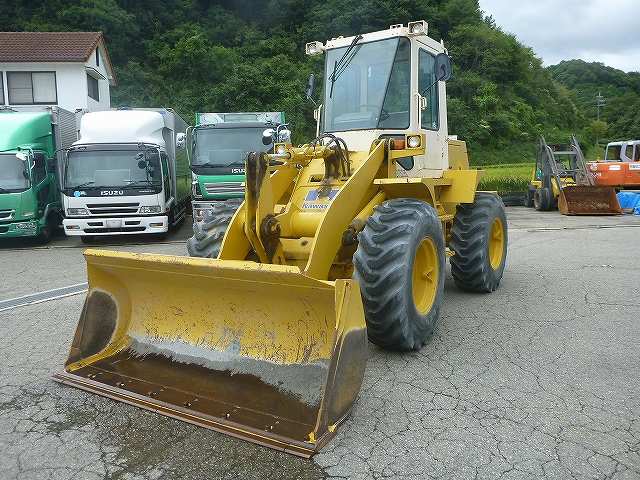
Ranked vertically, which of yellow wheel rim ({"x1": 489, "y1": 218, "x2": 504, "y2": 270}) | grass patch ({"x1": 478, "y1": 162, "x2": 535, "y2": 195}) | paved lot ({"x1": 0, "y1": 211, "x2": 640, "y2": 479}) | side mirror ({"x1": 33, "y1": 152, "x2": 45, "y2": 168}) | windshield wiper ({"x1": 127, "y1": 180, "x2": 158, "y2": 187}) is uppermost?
side mirror ({"x1": 33, "y1": 152, "x2": 45, "y2": 168})

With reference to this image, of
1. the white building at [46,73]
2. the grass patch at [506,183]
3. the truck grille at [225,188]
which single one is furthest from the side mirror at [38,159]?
the grass patch at [506,183]

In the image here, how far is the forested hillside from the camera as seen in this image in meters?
36.0

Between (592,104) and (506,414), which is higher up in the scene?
(592,104)

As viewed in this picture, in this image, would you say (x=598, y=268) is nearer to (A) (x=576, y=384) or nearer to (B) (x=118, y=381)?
(A) (x=576, y=384)

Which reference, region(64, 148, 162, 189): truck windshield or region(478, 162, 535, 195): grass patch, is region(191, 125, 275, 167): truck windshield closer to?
region(64, 148, 162, 189): truck windshield

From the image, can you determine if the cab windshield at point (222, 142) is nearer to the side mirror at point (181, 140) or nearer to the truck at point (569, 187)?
the side mirror at point (181, 140)

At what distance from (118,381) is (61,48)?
95.2ft

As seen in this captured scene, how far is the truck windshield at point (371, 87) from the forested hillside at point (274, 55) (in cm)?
2554

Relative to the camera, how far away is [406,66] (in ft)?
19.5

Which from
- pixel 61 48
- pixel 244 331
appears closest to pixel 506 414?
pixel 244 331

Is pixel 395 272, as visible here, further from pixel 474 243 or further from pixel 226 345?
pixel 474 243

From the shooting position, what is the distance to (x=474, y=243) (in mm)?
6520

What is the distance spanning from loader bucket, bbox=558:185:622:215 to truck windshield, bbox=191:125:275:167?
1068 cm

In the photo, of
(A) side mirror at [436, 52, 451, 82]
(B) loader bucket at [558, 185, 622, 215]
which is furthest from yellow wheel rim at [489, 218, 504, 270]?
(B) loader bucket at [558, 185, 622, 215]
